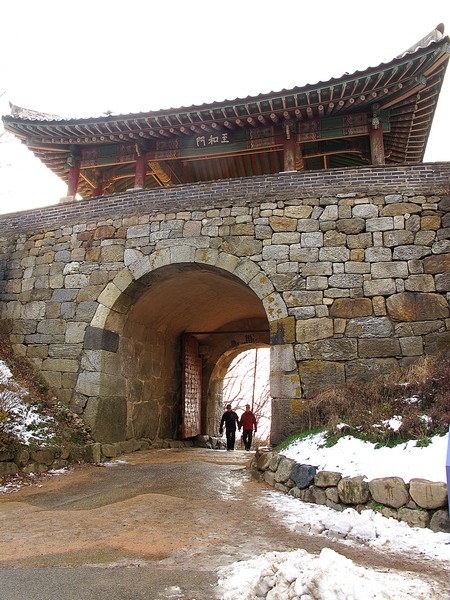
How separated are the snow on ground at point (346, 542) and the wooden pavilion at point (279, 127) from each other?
5.20 metres

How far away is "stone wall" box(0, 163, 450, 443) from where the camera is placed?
6840 millimetres

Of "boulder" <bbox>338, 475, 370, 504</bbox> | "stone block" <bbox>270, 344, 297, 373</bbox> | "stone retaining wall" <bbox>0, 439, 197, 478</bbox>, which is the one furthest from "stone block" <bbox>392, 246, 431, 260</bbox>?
"stone retaining wall" <bbox>0, 439, 197, 478</bbox>

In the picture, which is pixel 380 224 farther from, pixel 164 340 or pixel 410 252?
pixel 164 340

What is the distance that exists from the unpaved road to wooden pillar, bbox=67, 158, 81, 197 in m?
5.64

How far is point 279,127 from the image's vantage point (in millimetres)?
8594

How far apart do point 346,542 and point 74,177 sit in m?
8.43

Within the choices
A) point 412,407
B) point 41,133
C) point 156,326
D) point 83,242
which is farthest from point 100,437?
point 41,133

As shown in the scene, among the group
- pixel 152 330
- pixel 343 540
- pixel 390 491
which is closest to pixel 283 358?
pixel 390 491

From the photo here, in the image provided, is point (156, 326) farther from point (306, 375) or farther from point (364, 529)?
point (364, 529)

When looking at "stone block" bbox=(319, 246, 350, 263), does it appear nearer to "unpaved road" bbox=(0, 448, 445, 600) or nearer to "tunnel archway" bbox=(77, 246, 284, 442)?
"tunnel archway" bbox=(77, 246, 284, 442)

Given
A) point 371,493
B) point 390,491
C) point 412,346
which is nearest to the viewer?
point 390,491

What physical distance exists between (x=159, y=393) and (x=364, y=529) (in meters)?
6.58

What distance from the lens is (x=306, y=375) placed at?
6.85 meters

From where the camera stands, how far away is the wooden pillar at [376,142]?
8.01 m
